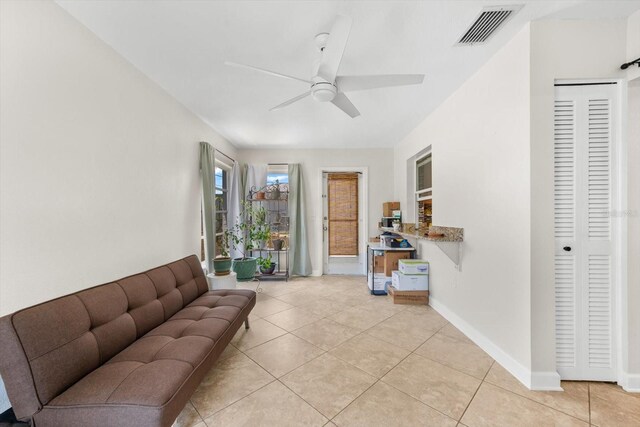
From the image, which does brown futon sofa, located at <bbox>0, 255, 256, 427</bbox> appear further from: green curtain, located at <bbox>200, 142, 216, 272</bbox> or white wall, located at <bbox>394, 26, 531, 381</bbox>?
white wall, located at <bbox>394, 26, 531, 381</bbox>

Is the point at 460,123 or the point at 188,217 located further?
the point at 188,217

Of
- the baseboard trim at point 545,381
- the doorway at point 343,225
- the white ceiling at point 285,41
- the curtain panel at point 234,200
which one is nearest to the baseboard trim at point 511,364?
the baseboard trim at point 545,381

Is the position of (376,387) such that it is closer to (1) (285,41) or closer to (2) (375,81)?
(2) (375,81)

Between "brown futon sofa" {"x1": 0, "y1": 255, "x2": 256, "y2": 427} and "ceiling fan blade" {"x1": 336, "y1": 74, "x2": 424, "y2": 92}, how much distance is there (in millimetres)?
1965

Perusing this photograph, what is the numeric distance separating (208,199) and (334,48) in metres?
2.52

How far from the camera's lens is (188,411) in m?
1.52

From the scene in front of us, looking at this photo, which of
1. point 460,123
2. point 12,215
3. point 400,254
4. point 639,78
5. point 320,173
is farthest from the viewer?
point 320,173

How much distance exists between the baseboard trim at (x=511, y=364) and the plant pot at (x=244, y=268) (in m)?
3.10

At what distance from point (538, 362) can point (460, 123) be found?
2.13 m

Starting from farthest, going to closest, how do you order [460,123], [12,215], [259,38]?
[460,123], [259,38], [12,215]

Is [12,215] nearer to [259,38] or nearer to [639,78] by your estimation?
[259,38]

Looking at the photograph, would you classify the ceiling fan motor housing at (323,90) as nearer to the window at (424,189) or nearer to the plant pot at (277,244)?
the window at (424,189)

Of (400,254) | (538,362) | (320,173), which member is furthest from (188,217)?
(538,362)

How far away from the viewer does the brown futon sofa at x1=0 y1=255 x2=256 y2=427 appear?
40.9 inches
